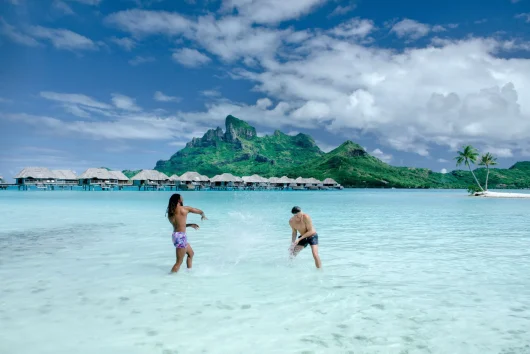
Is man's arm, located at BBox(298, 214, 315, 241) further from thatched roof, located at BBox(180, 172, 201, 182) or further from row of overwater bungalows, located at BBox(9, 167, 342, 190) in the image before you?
thatched roof, located at BBox(180, 172, 201, 182)

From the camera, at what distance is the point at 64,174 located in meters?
90.8

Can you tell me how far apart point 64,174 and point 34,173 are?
7.03 metres

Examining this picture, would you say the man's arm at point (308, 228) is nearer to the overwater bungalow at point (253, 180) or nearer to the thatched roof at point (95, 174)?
the thatched roof at point (95, 174)

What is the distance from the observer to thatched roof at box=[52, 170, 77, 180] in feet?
291

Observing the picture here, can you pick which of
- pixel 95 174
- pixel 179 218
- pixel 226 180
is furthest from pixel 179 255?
pixel 226 180

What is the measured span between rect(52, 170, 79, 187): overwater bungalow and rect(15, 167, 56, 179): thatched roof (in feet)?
8.03

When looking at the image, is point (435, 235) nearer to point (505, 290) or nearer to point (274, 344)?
point (505, 290)

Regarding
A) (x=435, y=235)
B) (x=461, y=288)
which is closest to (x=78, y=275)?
(x=461, y=288)

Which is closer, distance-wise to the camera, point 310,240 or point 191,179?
point 310,240

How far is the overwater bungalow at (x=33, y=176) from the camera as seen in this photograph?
84500 mm

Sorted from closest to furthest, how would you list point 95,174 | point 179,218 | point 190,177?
1. point 179,218
2. point 95,174
3. point 190,177

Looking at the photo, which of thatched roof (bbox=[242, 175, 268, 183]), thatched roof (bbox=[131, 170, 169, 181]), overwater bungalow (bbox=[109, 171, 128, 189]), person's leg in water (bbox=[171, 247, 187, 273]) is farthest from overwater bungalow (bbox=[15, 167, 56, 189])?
person's leg in water (bbox=[171, 247, 187, 273])

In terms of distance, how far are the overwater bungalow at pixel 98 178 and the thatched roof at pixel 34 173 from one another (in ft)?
23.2

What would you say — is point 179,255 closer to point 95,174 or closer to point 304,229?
point 304,229
